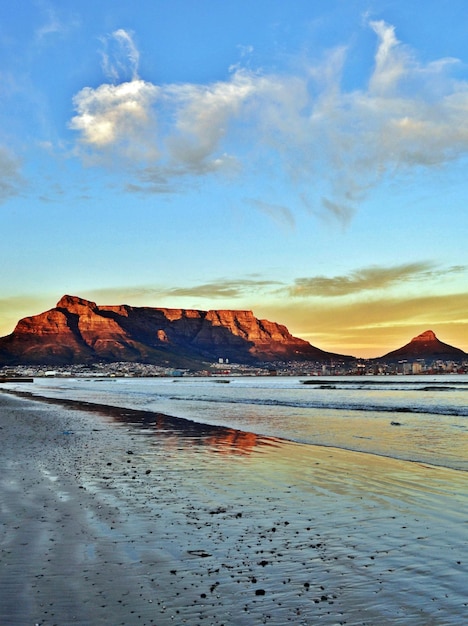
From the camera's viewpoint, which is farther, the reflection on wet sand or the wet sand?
the reflection on wet sand

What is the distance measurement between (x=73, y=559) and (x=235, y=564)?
2.39 meters

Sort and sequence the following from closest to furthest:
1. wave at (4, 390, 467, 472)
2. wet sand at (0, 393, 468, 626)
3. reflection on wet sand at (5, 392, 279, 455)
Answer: wet sand at (0, 393, 468, 626) → wave at (4, 390, 467, 472) → reflection on wet sand at (5, 392, 279, 455)

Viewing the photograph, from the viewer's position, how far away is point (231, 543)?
930cm

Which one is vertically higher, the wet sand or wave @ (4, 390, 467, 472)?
the wet sand

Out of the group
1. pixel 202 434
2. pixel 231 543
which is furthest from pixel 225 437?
pixel 231 543

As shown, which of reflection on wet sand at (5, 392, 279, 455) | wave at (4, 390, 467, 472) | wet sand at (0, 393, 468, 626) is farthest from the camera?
reflection on wet sand at (5, 392, 279, 455)

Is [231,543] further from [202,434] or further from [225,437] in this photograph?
[202,434]

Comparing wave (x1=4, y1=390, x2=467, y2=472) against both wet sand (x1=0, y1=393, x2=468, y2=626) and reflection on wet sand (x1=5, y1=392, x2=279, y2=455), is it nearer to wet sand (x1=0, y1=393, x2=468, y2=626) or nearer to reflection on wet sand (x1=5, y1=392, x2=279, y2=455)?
reflection on wet sand (x1=5, y1=392, x2=279, y2=455)

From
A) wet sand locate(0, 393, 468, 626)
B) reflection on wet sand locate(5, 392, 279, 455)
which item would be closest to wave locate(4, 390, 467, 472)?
reflection on wet sand locate(5, 392, 279, 455)

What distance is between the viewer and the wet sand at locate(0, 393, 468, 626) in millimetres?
A: 6566

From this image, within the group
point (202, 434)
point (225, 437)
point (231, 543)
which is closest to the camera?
point (231, 543)

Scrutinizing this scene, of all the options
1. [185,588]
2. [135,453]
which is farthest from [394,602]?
[135,453]

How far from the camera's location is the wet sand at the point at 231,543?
21.5ft

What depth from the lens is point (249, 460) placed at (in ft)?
63.1
